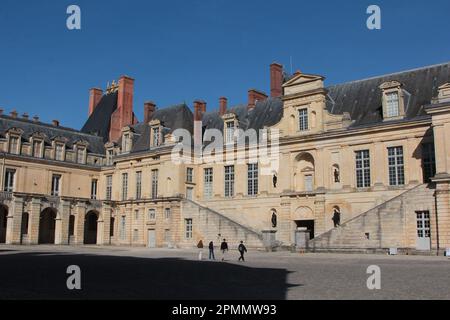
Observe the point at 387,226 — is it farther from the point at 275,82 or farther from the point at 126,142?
the point at 126,142

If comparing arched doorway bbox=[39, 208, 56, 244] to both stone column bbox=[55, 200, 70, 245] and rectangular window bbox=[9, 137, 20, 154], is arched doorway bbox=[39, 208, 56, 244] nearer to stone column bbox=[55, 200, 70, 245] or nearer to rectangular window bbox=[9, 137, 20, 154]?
stone column bbox=[55, 200, 70, 245]

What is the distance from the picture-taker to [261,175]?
38.9 meters

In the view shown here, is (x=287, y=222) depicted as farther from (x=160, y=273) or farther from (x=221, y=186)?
(x=160, y=273)

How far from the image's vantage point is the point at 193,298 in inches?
400

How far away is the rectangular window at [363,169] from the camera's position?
111 ft

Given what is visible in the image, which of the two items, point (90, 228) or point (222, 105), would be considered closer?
point (222, 105)

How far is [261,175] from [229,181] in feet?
11.4

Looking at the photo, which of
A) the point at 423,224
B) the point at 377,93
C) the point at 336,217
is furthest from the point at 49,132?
the point at 423,224

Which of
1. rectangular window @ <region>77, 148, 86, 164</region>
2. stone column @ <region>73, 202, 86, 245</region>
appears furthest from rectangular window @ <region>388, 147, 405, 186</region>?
rectangular window @ <region>77, 148, 86, 164</region>

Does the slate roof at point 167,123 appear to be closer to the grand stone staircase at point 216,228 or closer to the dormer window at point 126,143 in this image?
the dormer window at point 126,143

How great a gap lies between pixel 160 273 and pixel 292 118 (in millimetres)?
23675

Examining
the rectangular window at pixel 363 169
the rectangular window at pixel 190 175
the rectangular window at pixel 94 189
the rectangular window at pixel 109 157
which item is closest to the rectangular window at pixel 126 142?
the rectangular window at pixel 109 157

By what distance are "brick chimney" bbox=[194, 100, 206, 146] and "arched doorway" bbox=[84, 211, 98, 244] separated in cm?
1266
